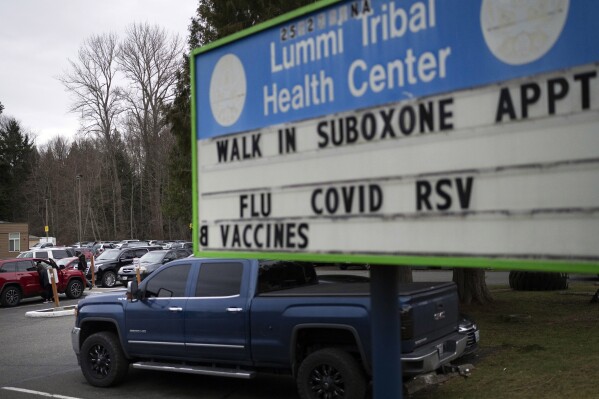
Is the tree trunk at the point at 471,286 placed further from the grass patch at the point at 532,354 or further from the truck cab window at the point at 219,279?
the truck cab window at the point at 219,279

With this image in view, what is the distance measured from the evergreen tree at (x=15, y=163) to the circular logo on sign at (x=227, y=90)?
283 feet

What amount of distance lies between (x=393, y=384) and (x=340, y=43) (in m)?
1.49

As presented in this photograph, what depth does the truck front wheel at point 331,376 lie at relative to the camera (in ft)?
20.7

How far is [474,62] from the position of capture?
206 cm

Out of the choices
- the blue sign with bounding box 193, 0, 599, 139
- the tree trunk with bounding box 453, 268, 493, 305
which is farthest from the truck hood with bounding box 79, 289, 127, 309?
the tree trunk with bounding box 453, 268, 493, 305

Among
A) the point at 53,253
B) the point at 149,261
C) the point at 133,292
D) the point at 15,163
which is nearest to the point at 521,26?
the point at 133,292

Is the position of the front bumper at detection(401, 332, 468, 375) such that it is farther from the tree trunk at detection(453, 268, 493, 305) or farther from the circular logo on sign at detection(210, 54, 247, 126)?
the tree trunk at detection(453, 268, 493, 305)

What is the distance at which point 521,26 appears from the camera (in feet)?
6.31

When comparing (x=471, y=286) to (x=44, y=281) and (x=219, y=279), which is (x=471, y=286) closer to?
(x=219, y=279)

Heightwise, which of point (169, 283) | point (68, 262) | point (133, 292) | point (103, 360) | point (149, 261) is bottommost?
point (103, 360)

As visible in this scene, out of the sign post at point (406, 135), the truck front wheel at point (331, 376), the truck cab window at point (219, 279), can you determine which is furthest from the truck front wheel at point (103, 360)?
the sign post at point (406, 135)

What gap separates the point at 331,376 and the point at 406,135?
4.80 metres

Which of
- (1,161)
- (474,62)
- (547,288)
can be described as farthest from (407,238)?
(1,161)

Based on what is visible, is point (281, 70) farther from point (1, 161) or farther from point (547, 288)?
point (1, 161)
